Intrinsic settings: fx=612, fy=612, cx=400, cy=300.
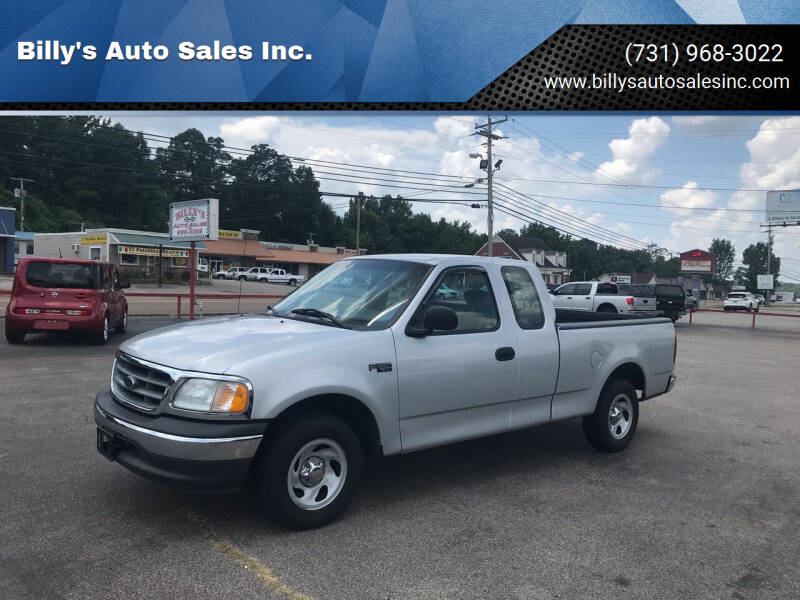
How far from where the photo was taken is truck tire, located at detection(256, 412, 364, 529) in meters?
3.75

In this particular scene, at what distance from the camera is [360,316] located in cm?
457

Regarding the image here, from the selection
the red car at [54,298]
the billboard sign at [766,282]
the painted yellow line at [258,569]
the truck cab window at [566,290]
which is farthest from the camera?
the billboard sign at [766,282]

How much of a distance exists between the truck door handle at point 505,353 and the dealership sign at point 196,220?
59.0ft

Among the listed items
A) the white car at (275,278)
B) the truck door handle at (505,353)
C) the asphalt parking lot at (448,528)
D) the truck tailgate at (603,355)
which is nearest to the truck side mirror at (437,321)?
the truck door handle at (505,353)

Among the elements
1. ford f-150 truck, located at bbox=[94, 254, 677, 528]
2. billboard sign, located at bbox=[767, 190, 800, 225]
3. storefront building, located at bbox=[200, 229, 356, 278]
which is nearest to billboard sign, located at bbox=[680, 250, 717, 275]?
billboard sign, located at bbox=[767, 190, 800, 225]

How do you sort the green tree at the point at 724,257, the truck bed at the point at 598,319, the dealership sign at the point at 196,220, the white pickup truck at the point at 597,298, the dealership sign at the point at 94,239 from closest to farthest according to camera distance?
the truck bed at the point at 598,319 → the dealership sign at the point at 196,220 → the white pickup truck at the point at 597,298 → the dealership sign at the point at 94,239 → the green tree at the point at 724,257

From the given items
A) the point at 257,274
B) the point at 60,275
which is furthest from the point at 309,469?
the point at 257,274

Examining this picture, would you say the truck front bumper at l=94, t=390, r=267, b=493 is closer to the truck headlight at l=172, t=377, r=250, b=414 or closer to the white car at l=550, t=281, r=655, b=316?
the truck headlight at l=172, t=377, r=250, b=414

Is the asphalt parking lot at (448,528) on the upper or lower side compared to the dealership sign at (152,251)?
lower

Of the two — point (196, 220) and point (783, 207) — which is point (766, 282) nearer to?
point (783, 207)

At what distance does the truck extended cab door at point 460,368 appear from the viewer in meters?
4.37

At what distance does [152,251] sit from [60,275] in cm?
5141

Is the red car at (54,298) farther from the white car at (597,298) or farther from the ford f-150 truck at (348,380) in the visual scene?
the white car at (597,298)

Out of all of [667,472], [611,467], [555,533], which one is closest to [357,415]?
[555,533]
